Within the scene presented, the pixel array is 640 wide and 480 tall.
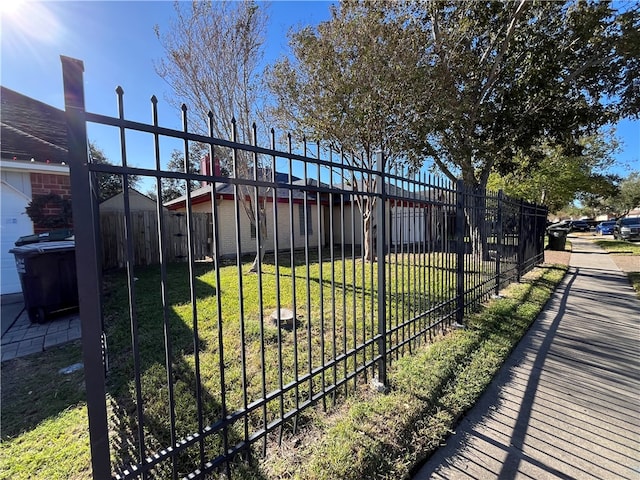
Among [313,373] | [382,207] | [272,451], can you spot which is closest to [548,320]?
[382,207]

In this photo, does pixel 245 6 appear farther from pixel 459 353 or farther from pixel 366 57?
pixel 459 353

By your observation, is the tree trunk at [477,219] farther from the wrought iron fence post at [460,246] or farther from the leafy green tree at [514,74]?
the leafy green tree at [514,74]

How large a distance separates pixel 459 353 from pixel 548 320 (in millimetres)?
2528

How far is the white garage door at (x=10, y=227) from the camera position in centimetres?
677

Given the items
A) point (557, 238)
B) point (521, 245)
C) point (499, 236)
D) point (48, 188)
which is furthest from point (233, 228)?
point (557, 238)

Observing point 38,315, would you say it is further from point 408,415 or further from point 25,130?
point 408,415

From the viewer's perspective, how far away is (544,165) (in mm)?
17516

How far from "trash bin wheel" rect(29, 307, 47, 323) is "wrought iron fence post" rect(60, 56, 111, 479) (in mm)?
4995

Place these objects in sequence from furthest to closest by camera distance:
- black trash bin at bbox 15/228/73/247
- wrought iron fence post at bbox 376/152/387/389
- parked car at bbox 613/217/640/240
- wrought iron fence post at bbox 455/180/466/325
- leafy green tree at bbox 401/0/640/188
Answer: parked car at bbox 613/217/640/240
leafy green tree at bbox 401/0/640/188
black trash bin at bbox 15/228/73/247
wrought iron fence post at bbox 455/180/466/325
wrought iron fence post at bbox 376/152/387/389

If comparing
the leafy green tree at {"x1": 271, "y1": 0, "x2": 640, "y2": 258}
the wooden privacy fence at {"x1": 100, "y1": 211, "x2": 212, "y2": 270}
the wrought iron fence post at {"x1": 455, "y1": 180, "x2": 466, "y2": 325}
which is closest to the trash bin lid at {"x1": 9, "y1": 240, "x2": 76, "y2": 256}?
the wooden privacy fence at {"x1": 100, "y1": 211, "x2": 212, "y2": 270}

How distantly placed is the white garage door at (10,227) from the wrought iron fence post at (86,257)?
26.1ft

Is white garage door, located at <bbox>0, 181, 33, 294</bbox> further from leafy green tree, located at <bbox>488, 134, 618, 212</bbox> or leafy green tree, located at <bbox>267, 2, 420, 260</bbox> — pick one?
leafy green tree, located at <bbox>488, 134, 618, 212</bbox>

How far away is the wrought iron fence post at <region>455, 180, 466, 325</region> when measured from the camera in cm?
428

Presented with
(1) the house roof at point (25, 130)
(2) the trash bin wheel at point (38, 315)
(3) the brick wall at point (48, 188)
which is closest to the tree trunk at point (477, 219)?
(1) the house roof at point (25, 130)
